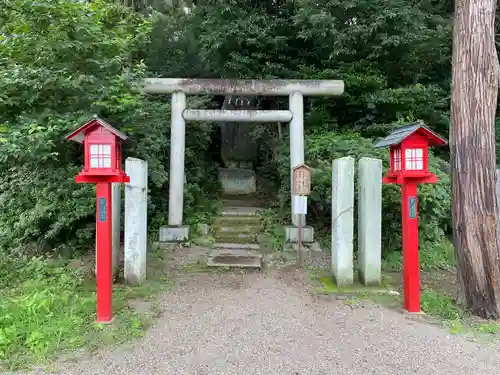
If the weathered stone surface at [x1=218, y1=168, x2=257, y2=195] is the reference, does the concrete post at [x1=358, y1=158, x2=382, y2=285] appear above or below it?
below

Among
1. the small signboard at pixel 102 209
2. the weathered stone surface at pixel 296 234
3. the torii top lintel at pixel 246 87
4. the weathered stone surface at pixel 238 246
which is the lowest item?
the weathered stone surface at pixel 238 246

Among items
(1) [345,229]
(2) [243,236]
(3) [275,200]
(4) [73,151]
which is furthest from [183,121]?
(1) [345,229]

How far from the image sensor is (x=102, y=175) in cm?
378

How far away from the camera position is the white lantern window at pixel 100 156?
12.4 ft

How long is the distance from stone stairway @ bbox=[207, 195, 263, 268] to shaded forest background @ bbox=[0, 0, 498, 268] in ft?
1.45

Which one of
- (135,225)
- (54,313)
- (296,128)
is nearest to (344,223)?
(296,128)

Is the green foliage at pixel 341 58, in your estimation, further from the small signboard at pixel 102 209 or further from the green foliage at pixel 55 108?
the small signboard at pixel 102 209

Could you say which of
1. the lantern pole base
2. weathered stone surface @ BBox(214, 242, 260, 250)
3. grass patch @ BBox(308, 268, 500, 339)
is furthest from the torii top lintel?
the lantern pole base

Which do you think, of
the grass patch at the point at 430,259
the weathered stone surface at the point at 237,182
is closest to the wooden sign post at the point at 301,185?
the grass patch at the point at 430,259

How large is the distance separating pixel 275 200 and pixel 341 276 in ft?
13.3

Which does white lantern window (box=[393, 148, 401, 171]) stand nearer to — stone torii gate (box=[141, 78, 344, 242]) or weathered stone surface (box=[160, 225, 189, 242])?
stone torii gate (box=[141, 78, 344, 242])

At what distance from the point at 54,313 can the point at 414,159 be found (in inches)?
161

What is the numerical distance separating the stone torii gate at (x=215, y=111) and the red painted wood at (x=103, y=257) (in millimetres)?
2820

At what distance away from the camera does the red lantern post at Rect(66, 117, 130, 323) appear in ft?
12.3
